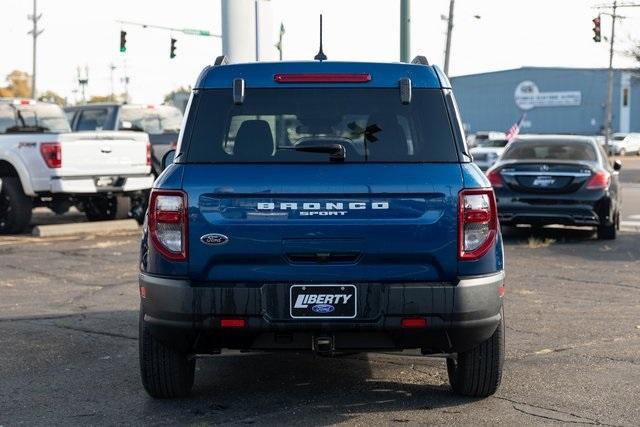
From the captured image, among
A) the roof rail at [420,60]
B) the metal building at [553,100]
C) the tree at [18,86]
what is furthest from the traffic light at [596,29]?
the tree at [18,86]

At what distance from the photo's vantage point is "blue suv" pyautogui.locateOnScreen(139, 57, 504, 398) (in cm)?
530

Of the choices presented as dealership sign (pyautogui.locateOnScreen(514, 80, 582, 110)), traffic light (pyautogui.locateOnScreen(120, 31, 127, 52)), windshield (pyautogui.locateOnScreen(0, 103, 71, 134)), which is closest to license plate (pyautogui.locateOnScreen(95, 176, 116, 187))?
windshield (pyautogui.locateOnScreen(0, 103, 71, 134))

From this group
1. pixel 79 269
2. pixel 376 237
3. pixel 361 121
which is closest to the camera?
pixel 376 237

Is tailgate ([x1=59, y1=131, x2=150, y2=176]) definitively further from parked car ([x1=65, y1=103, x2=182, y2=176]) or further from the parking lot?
the parking lot

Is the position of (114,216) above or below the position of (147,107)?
below

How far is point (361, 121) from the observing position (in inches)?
223

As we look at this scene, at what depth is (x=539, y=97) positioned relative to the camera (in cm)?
9662

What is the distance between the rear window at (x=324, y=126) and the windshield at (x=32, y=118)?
11.4 m

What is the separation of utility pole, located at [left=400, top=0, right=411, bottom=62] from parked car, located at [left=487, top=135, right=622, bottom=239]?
457 cm

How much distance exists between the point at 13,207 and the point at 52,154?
41.9 inches

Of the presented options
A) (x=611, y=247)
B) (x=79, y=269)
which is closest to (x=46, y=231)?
(x=79, y=269)

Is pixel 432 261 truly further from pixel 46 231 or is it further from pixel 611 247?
pixel 46 231

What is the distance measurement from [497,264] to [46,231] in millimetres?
11419

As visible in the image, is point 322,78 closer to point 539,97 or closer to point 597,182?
point 597,182
